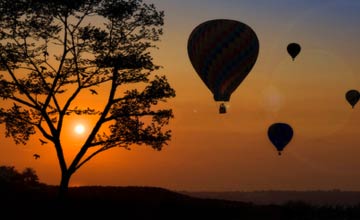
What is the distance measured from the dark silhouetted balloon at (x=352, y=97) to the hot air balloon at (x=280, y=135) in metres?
25.7

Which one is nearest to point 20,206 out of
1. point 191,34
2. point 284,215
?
point 284,215

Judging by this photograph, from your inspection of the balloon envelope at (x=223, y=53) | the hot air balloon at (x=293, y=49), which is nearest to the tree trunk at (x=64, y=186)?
the balloon envelope at (x=223, y=53)

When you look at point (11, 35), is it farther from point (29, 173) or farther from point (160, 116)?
point (29, 173)

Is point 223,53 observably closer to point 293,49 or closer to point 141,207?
point 293,49

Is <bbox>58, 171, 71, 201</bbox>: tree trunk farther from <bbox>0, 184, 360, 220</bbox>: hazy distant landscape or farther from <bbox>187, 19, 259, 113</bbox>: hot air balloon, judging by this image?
<bbox>187, 19, 259, 113</bbox>: hot air balloon

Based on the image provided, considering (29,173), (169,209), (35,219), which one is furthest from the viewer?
(29,173)

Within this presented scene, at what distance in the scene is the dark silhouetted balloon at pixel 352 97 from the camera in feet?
365

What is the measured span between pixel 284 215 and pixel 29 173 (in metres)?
26.7

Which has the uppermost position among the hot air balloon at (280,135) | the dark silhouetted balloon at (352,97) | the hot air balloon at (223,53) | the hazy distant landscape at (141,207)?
the dark silhouetted balloon at (352,97)

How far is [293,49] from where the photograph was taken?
303ft

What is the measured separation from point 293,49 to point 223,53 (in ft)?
55.3

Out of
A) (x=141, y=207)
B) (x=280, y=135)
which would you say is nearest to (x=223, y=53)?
(x=280, y=135)

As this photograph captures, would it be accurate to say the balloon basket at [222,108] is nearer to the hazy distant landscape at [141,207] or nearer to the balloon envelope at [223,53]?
the balloon envelope at [223,53]

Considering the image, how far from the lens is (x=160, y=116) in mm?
55250
